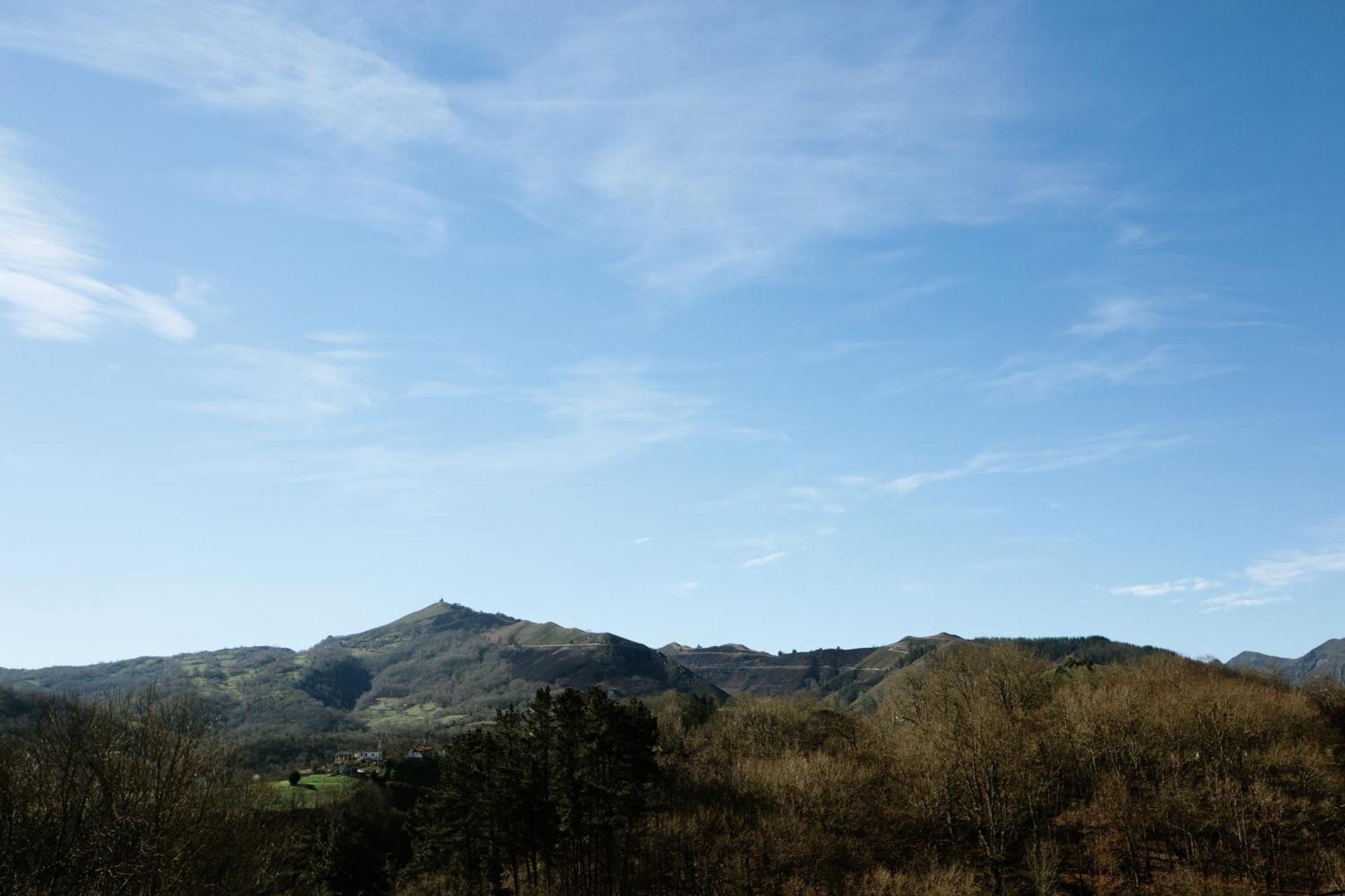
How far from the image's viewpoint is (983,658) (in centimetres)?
14312

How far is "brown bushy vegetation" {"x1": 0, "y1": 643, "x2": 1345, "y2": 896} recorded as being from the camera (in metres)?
79.8

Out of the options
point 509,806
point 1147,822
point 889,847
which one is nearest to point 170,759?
point 509,806

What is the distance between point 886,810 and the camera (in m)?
93.9

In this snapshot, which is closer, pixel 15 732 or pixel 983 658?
pixel 15 732

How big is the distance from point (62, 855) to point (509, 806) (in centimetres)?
5546

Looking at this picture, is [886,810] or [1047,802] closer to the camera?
[886,810]

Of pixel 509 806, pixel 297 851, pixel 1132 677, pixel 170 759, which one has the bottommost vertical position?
pixel 297 851

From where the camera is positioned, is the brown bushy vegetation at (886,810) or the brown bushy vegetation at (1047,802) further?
the brown bushy vegetation at (1047,802)

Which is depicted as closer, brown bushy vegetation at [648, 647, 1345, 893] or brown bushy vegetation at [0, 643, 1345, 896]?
brown bushy vegetation at [0, 643, 1345, 896]

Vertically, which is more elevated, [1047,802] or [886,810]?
[1047,802]

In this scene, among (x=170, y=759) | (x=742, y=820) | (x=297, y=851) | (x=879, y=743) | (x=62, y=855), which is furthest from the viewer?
(x=879, y=743)

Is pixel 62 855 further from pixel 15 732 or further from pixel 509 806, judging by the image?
pixel 509 806

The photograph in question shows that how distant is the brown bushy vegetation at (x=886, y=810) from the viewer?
79.8 m

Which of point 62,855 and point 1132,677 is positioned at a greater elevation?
point 1132,677
